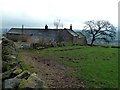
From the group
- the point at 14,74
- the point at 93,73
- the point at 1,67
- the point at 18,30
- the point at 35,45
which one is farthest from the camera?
the point at 18,30

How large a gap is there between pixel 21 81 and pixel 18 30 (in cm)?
5419

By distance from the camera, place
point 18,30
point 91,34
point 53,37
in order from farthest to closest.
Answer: point 91,34 < point 18,30 < point 53,37

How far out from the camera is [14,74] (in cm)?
832

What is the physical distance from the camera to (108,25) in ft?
208

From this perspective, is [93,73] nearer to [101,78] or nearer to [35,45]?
[101,78]

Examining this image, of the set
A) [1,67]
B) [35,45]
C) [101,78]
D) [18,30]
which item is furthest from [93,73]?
[18,30]

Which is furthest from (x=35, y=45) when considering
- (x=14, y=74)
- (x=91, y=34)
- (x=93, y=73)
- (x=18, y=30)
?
(x=91, y=34)

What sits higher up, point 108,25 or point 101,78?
point 108,25

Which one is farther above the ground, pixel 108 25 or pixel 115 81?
pixel 108 25

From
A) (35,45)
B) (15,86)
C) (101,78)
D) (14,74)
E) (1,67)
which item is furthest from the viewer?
(35,45)

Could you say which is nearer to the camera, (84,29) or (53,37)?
(53,37)

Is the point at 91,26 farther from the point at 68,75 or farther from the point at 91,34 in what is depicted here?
the point at 68,75

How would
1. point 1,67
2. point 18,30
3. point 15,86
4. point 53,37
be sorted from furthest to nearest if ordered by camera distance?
point 18,30
point 53,37
point 1,67
point 15,86

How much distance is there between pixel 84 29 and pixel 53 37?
13997mm
